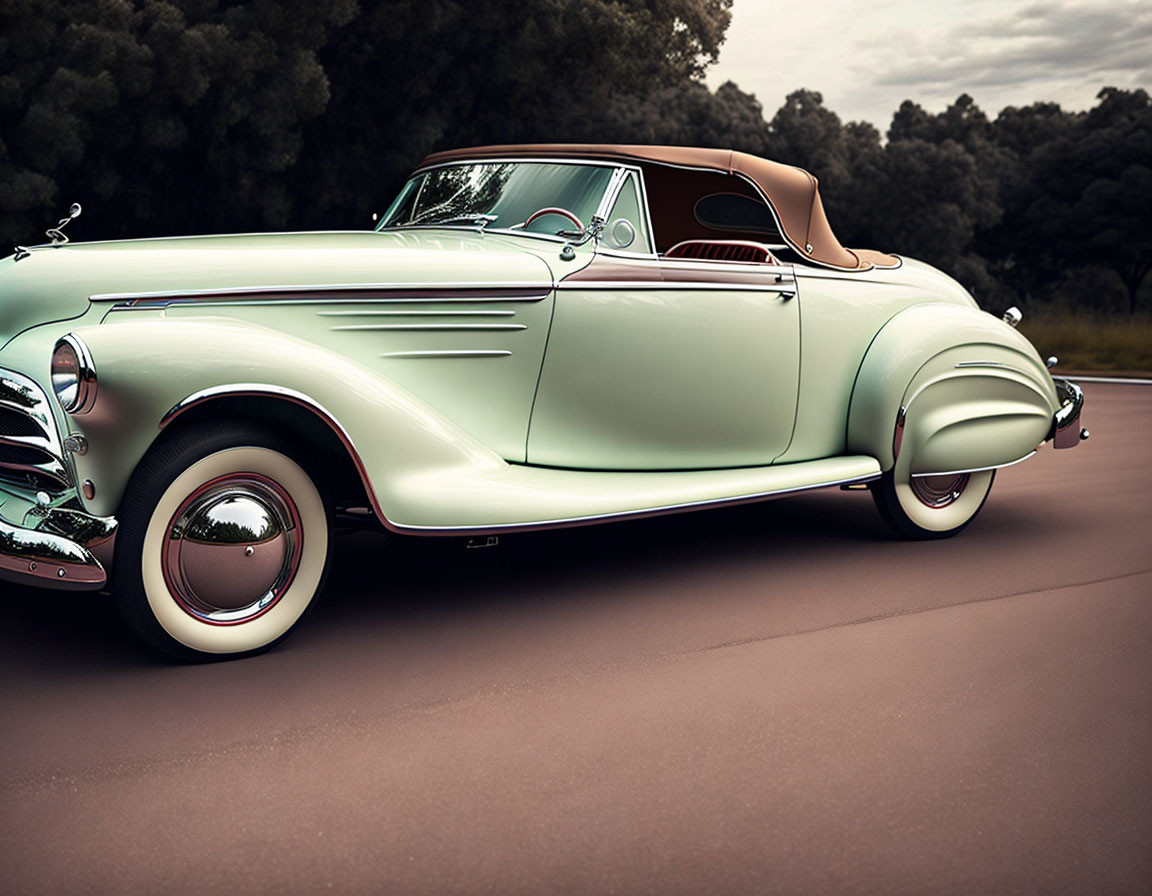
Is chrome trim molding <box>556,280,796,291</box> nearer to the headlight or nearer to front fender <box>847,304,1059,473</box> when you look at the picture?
front fender <box>847,304,1059,473</box>

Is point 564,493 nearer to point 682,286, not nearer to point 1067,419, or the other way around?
point 682,286

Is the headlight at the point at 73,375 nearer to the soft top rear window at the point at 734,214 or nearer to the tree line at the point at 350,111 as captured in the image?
the soft top rear window at the point at 734,214

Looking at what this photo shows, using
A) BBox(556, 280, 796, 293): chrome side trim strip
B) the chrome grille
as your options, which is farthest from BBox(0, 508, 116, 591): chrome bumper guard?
BBox(556, 280, 796, 293): chrome side trim strip

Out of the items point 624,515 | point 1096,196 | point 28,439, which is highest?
point 1096,196

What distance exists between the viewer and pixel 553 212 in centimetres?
477

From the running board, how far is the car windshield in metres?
1.08

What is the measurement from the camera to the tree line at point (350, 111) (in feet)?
57.8

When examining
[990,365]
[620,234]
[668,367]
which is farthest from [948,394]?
[620,234]

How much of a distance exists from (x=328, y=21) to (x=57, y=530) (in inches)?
744

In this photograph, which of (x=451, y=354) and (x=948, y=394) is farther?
(x=948, y=394)

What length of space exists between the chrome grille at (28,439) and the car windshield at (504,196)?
6.62 feet

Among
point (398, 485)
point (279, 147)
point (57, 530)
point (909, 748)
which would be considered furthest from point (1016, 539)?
point (279, 147)

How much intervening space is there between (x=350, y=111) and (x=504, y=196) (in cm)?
1976

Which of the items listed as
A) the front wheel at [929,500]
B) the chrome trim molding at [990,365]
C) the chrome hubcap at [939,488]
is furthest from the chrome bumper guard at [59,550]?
the chrome trim molding at [990,365]
